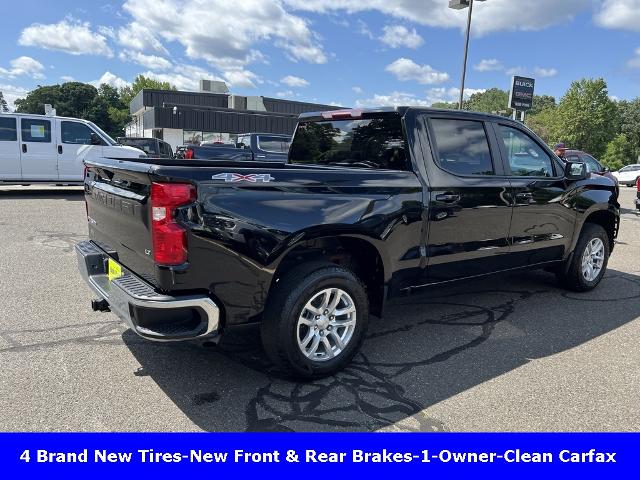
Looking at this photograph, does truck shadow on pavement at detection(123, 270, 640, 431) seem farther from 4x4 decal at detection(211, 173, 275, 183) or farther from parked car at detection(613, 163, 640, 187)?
parked car at detection(613, 163, 640, 187)

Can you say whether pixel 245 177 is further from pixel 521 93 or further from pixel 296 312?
pixel 521 93

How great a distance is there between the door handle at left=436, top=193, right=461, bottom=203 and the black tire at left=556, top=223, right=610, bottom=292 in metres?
2.30

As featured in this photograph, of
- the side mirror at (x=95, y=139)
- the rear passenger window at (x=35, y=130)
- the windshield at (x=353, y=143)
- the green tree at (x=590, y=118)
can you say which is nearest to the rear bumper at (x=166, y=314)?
the windshield at (x=353, y=143)

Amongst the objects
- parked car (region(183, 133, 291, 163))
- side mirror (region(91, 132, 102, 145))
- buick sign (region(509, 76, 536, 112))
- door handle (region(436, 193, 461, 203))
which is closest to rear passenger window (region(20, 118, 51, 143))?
side mirror (region(91, 132, 102, 145))

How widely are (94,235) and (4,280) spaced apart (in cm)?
238

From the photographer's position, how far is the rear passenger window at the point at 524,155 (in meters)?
4.66

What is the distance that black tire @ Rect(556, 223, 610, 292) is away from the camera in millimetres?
5559

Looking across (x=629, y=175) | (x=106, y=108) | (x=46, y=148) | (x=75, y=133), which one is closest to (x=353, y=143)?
(x=75, y=133)

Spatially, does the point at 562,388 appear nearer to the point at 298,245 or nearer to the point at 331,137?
the point at 298,245

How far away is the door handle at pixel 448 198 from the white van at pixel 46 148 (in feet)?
35.0

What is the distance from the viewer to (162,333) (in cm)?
283

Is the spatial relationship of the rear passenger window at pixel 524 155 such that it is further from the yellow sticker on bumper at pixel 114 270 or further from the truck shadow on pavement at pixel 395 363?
the yellow sticker on bumper at pixel 114 270

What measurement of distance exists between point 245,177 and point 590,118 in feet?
218
